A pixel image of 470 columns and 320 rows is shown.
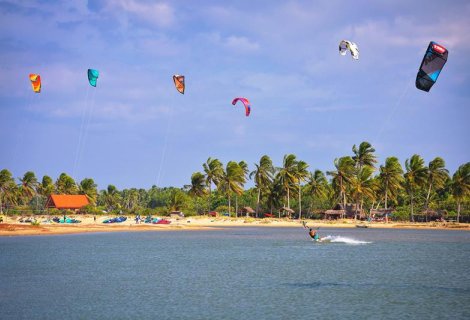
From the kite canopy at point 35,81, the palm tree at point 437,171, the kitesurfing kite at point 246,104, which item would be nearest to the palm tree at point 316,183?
the palm tree at point 437,171

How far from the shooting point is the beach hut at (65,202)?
379ft

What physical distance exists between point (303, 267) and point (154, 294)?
44.9 feet

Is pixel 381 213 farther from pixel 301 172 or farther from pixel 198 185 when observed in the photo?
pixel 198 185

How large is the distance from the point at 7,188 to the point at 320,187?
71.0 meters

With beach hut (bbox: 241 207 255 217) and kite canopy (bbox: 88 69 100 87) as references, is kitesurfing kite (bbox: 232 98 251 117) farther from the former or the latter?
beach hut (bbox: 241 207 255 217)

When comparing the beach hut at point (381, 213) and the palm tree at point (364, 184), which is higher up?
the palm tree at point (364, 184)

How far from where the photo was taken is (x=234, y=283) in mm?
29922

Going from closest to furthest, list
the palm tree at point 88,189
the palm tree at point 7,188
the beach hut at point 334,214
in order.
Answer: the beach hut at point 334,214 < the palm tree at point 7,188 < the palm tree at point 88,189

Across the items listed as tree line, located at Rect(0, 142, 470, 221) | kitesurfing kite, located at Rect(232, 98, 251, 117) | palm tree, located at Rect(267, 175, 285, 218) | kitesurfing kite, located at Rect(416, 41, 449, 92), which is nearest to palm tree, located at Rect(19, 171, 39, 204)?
tree line, located at Rect(0, 142, 470, 221)

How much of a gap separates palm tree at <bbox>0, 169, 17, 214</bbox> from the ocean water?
80647 millimetres

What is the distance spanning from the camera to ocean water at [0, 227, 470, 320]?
2205cm

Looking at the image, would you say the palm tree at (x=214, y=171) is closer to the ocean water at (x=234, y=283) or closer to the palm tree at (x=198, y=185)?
the palm tree at (x=198, y=185)

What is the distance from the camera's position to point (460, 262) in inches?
1564

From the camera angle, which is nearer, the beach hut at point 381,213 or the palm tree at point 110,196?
the beach hut at point 381,213
